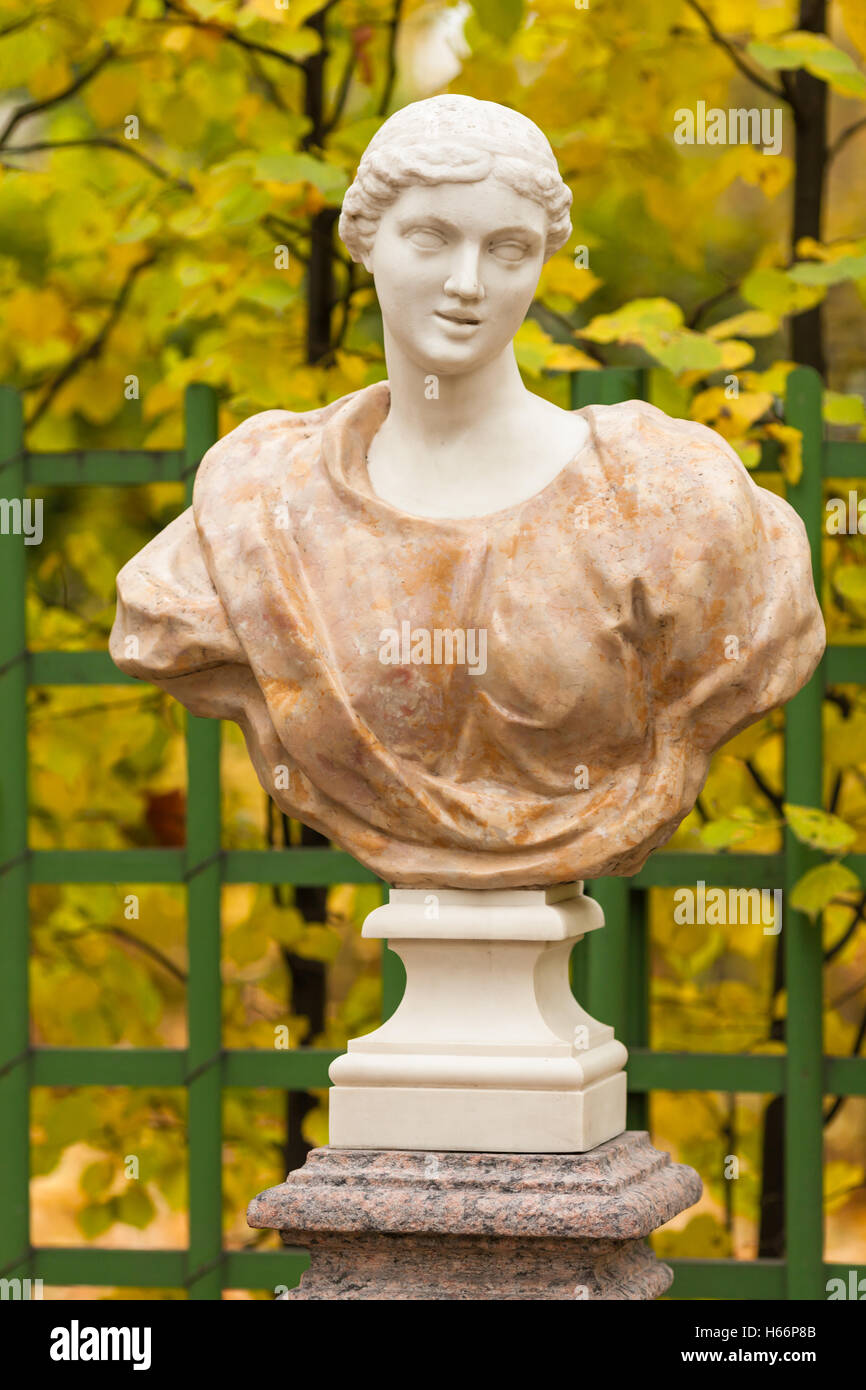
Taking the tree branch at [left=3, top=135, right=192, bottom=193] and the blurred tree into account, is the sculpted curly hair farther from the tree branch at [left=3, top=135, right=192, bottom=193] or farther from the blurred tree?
the tree branch at [left=3, top=135, right=192, bottom=193]

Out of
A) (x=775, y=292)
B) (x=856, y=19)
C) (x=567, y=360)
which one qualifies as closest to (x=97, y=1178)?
(x=567, y=360)

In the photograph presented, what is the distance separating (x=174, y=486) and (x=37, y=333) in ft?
1.75

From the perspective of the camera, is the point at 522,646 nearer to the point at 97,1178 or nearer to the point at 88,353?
the point at 97,1178

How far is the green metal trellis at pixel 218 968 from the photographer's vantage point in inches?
174

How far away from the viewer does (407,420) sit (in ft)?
12.2

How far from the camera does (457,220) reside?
3.49m

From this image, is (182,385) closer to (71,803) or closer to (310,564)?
(71,803)

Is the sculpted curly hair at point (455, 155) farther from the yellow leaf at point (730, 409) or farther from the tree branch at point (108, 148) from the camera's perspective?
the tree branch at point (108, 148)

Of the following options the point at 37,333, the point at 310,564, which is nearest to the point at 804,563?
the point at 310,564

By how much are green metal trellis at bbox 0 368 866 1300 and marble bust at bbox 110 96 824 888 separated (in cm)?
80

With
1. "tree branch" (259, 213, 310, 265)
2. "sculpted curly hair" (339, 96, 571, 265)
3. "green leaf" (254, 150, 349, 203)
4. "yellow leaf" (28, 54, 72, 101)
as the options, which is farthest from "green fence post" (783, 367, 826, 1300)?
"yellow leaf" (28, 54, 72, 101)

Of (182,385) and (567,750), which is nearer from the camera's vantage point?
(567,750)

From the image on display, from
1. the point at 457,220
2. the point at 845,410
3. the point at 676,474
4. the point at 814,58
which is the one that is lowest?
the point at 676,474

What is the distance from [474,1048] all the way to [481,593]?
2.41 ft
